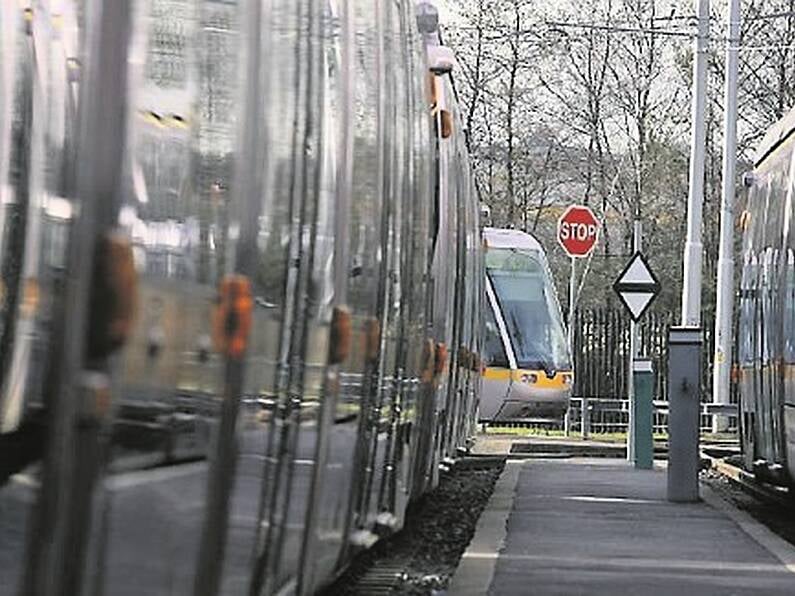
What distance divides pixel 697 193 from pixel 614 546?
64.8ft

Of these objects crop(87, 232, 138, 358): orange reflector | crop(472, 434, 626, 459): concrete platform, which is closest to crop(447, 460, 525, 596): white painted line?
crop(87, 232, 138, 358): orange reflector

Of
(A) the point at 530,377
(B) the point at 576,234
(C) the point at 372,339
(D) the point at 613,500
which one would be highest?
(B) the point at 576,234

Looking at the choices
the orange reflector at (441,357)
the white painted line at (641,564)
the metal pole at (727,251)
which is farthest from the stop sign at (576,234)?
the white painted line at (641,564)

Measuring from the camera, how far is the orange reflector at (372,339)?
8.53 meters

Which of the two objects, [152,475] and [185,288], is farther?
[185,288]

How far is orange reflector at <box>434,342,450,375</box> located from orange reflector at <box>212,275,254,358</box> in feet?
28.8

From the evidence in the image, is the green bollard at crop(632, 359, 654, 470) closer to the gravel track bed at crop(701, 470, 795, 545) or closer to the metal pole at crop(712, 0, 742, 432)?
the gravel track bed at crop(701, 470, 795, 545)

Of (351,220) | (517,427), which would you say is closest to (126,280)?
(351,220)

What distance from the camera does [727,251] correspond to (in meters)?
37.2

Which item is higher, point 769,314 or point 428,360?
point 769,314

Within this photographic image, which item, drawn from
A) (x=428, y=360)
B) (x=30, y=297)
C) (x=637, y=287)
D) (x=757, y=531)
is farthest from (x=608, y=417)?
(x=30, y=297)

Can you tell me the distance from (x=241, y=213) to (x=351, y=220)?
2.33 meters

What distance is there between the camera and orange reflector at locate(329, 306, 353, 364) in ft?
24.0

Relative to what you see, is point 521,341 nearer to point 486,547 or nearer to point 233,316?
point 486,547
